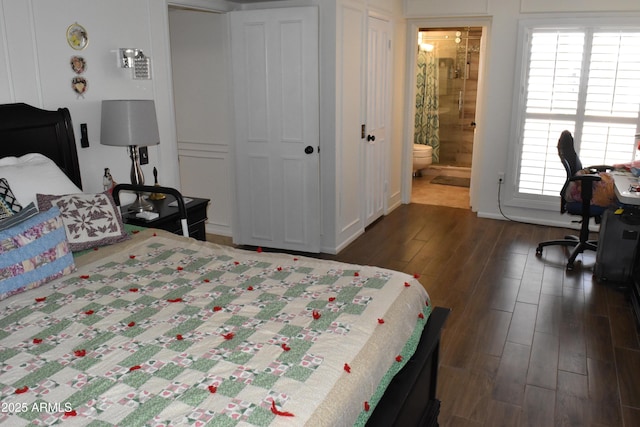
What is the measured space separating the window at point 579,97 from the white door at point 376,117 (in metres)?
1.48

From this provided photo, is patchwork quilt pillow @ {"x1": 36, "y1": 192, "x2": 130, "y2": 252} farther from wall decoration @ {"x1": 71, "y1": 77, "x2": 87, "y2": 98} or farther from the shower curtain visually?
the shower curtain

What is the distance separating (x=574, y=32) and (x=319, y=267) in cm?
433

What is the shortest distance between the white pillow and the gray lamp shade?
407 mm

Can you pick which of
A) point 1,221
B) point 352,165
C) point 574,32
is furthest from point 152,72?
point 574,32

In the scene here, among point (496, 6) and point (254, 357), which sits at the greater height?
point (496, 6)

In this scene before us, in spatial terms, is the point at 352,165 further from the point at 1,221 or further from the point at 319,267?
the point at 1,221

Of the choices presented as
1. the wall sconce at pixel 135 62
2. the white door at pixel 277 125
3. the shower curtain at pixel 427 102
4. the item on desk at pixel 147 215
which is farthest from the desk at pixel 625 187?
the shower curtain at pixel 427 102

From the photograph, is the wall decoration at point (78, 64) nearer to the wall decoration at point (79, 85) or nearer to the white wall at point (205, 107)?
the wall decoration at point (79, 85)

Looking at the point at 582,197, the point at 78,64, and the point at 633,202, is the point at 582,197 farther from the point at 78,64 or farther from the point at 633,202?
the point at 78,64

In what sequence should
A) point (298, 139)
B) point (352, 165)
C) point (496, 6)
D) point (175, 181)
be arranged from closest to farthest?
point (175, 181) → point (298, 139) → point (352, 165) → point (496, 6)

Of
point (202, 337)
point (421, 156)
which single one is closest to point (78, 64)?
point (202, 337)

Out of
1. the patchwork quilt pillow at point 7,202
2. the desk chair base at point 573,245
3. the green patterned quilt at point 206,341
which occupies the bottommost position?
the desk chair base at point 573,245

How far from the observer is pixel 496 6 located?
5.54 m

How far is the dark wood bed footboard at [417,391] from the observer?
1.77m
